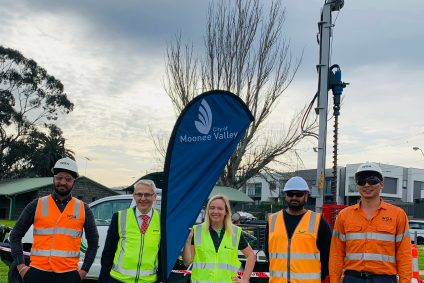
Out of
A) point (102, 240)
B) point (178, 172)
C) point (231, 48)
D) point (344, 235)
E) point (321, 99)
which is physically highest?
point (231, 48)

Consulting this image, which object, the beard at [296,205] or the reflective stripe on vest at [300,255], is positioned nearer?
the reflective stripe on vest at [300,255]

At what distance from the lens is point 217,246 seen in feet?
17.4

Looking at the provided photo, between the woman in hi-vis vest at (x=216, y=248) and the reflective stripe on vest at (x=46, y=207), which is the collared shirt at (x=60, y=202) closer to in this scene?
the reflective stripe on vest at (x=46, y=207)

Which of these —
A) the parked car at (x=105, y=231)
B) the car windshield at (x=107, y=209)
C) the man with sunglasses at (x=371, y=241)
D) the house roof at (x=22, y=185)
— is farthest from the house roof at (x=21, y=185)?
the man with sunglasses at (x=371, y=241)

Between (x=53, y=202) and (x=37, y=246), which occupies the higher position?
(x=53, y=202)

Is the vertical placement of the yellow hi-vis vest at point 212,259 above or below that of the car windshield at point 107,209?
below

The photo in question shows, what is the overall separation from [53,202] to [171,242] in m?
1.27

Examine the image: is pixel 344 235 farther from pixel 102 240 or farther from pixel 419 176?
pixel 419 176

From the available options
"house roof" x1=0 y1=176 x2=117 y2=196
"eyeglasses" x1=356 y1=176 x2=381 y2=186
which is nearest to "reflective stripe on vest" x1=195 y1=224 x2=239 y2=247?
"eyeglasses" x1=356 y1=176 x2=381 y2=186

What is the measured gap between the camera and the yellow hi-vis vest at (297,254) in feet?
16.3

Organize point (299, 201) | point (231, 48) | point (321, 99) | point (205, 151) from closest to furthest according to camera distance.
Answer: point (299, 201), point (205, 151), point (321, 99), point (231, 48)

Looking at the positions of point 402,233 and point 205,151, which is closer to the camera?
point 402,233

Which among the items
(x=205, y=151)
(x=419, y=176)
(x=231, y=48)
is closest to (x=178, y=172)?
(x=205, y=151)

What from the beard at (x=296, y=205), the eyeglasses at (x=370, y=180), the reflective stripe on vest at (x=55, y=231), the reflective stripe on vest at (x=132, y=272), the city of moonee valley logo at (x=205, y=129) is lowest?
the reflective stripe on vest at (x=132, y=272)
